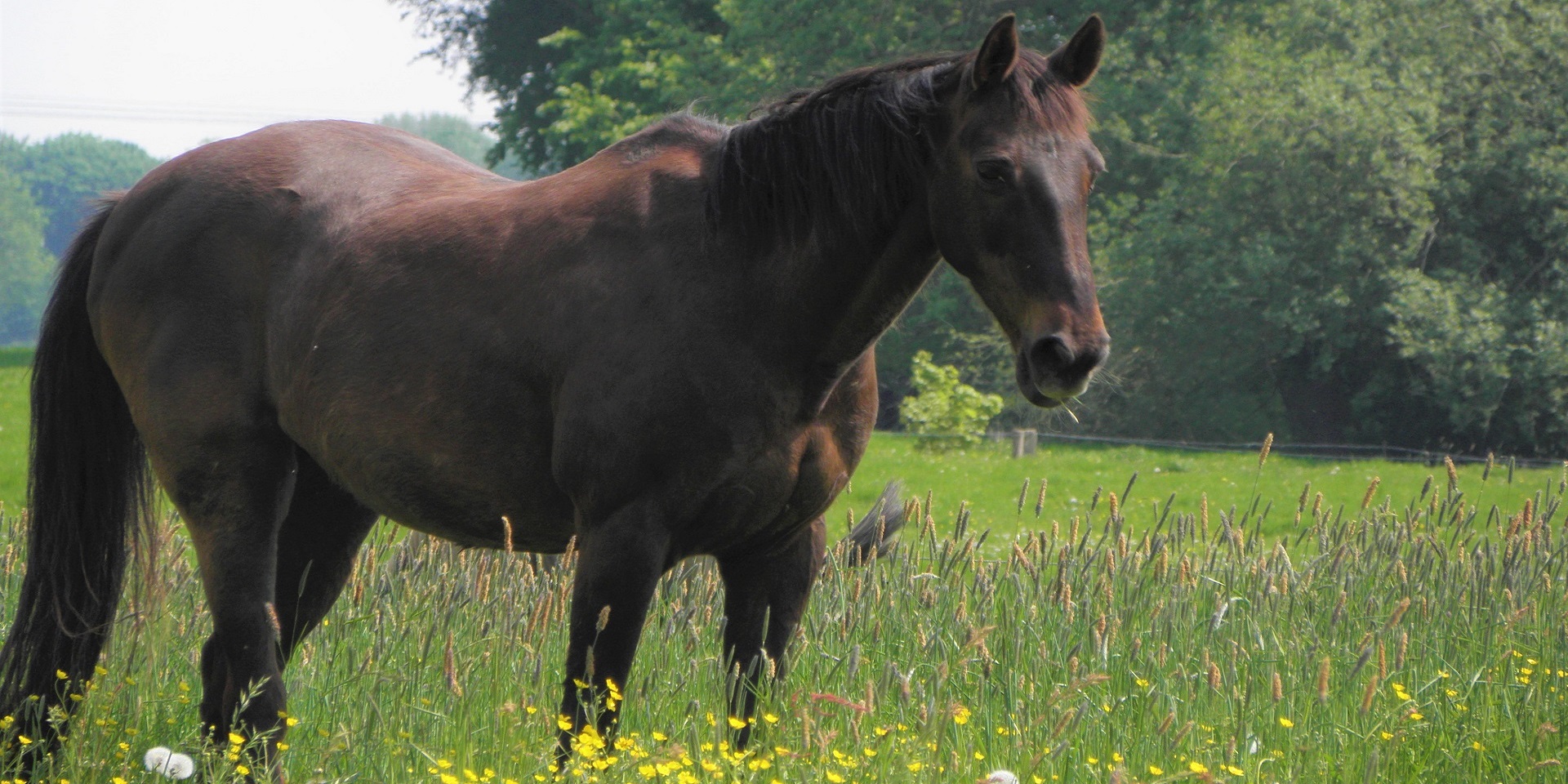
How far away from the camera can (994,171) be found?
2885 millimetres

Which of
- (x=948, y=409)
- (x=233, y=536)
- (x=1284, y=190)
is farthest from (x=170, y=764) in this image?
(x=1284, y=190)

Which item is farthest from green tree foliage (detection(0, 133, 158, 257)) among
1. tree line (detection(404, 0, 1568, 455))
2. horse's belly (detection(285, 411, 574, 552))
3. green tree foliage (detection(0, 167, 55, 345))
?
horse's belly (detection(285, 411, 574, 552))

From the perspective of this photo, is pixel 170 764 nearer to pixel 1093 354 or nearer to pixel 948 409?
pixel 1093 354

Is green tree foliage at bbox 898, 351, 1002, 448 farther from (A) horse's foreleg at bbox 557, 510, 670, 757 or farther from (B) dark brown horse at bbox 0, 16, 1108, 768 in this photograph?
(A) horse's foreleg at bbox 557, 510, 670, 757

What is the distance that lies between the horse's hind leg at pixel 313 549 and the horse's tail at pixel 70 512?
19.0 inches

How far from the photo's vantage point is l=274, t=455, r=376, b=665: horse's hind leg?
4.11 meters

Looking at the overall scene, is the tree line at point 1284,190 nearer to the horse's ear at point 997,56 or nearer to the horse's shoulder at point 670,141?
the horse's shoulder at point 670,141

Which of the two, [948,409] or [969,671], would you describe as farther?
[948,409]

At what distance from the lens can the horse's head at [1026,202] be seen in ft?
9.04

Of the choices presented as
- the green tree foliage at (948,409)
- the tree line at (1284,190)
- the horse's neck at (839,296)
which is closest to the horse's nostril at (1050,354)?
the horse's neck at (839,296)

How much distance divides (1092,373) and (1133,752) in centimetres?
145

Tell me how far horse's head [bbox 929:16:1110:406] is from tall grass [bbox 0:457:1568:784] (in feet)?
2.41

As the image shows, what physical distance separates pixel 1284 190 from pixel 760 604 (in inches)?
1036

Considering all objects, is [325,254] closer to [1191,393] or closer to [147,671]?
[147,671]
